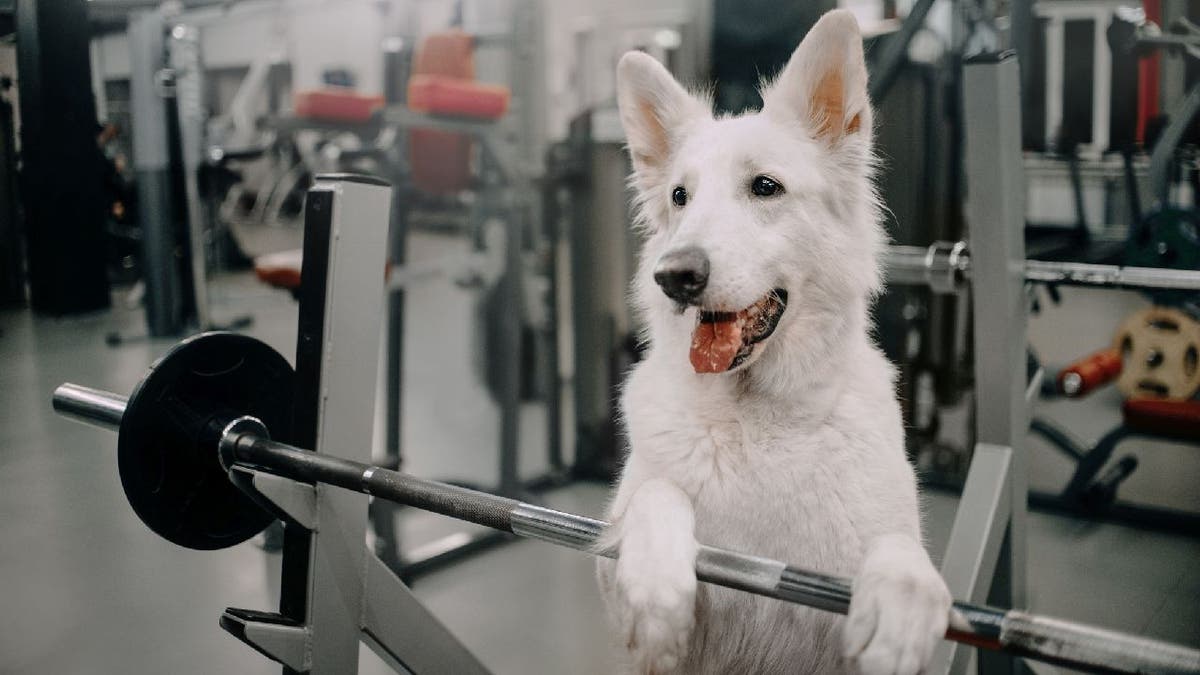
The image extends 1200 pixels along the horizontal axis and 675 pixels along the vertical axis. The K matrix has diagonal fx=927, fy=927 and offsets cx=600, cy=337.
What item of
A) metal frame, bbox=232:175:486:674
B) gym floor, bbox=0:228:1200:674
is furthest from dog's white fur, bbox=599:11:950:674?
metal frame, bbox=232:175:486:674

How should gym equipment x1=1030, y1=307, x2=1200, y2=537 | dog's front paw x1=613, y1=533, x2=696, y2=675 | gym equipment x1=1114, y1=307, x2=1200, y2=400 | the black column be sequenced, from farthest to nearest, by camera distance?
gym equipment x1=1114, y1=307, x2=1200, y2=400 < gym equipment x1=1030, y1=307, x2=1200, y2=537 < the black column < dog's front paw x1=613, y1=533, x2=696, y2=675

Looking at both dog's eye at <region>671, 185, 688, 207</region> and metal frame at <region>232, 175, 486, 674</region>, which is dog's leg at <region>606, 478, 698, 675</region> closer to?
dog's eye at <region>671, 185, 688, 207</region>

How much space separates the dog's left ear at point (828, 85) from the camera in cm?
96

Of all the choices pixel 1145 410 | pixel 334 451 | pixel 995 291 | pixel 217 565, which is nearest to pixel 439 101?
pixel 217 565

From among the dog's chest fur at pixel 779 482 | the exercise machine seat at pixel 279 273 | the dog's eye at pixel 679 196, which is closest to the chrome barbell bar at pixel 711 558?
the dog's chest fur at pixel 779 482

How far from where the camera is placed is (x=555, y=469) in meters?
3.58

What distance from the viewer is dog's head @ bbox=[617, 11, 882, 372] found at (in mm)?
985

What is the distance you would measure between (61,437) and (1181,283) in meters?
1.99

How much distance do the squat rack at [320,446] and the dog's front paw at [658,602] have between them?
40 cm

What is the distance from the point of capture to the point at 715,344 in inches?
41.8

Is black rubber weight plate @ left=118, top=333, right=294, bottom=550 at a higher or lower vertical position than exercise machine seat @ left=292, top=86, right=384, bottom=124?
lower

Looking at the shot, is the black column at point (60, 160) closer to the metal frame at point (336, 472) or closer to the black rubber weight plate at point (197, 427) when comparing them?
the metal frame at point (336, 472)

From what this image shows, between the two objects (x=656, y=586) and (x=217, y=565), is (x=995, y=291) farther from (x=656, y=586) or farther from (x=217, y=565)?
(x=217, y=565)

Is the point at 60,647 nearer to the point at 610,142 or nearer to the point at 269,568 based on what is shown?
the point at 269,568
